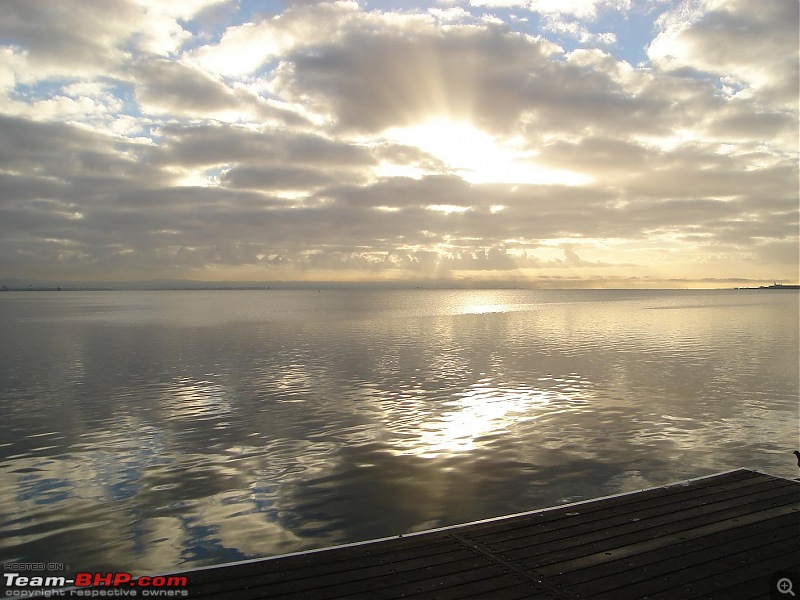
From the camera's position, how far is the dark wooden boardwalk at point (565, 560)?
920 cm

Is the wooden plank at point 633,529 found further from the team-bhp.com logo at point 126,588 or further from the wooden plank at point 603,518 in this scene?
the team-bhp.com logo at point 126,588

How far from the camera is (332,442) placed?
21781 mm

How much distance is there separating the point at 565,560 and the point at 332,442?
13.0 meters

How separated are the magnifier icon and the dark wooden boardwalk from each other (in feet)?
0.59

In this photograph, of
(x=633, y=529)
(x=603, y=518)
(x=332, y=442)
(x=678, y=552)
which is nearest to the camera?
(x=678, y=552)

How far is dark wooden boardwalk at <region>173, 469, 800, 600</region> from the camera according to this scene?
9203 millimetres

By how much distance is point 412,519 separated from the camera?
14336 mm

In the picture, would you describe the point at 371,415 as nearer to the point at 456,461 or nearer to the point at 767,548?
the point at 456,461

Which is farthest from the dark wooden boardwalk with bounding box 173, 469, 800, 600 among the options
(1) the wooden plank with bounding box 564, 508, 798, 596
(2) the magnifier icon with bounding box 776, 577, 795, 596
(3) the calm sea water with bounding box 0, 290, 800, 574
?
(3) the calm sea water with bounding box 0, 290, 800, 574


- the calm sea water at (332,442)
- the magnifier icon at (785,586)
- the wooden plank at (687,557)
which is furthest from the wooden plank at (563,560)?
the calm sea water at (332,442)

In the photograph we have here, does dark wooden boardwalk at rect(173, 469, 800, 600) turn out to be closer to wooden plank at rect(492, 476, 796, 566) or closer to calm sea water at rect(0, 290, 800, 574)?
wooden plank at rect(492, 476, 796, 566)

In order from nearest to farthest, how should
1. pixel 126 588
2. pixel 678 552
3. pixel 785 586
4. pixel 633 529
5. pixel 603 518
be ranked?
1. pixel 785 586
2. pixel 126 588
3. pixel 678 552
4. pixel 633 529
5. pixel 603 518

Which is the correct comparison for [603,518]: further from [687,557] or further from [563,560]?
[563,560]

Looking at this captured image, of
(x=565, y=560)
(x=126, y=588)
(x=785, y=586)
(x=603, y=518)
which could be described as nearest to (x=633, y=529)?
(x=603, y=518)
